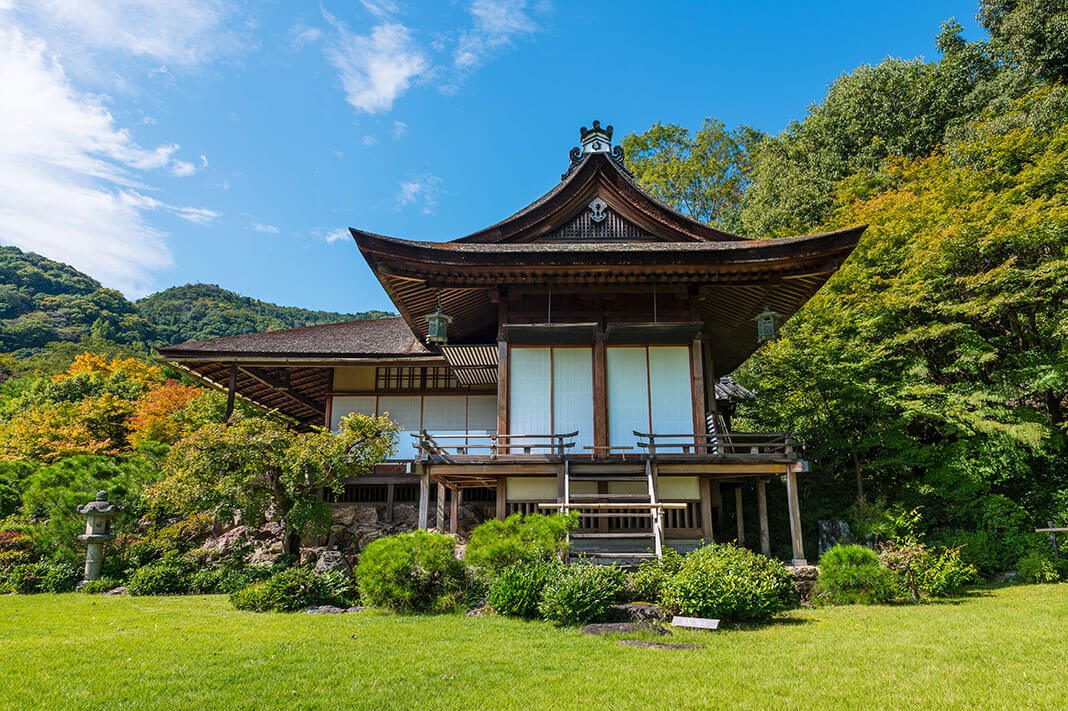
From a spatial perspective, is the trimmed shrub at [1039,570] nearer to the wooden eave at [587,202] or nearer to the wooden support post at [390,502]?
the wooden eave at [587,202]

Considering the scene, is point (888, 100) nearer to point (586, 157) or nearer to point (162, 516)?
point (586, 157)

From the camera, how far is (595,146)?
15.9 meters

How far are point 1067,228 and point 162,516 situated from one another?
69.5ft

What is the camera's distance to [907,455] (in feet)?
50.2

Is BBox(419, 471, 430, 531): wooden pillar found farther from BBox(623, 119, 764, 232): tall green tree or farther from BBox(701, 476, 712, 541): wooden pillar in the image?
BBox(623, 119, 764, 232): tall green tree

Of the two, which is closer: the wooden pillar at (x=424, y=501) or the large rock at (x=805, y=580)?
the large rock at (x=805, y=580)

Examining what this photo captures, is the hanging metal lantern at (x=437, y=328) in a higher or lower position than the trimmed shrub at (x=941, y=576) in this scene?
higher

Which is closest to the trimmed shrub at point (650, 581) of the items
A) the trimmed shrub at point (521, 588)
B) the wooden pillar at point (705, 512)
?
the trimmed shrub at point (521, 588)

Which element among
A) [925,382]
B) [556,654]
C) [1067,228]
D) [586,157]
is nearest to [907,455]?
[925,382]

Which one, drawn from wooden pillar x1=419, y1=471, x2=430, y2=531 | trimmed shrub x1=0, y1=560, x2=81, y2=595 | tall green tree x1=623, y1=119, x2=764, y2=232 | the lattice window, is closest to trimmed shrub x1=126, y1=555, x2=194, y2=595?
trimmed shrub x1=0, y1=560, x2=81, y2=595

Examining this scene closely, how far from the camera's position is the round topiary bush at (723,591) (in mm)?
7945

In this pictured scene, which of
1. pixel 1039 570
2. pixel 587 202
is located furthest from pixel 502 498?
pixel 1039 570

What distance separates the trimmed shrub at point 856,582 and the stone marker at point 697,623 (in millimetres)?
3011

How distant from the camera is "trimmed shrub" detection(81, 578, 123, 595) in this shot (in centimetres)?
1198
